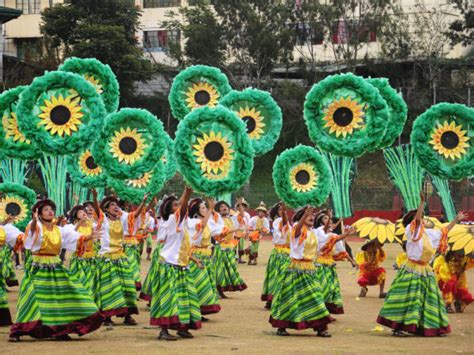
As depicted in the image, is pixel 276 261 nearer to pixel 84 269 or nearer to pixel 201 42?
pixel 84 269

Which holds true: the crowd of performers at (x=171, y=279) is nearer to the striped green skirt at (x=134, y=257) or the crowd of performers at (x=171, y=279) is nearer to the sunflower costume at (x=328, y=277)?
the sunflower costume at (x=328, y=277)

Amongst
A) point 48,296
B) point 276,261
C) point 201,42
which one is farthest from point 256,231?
point 201,42

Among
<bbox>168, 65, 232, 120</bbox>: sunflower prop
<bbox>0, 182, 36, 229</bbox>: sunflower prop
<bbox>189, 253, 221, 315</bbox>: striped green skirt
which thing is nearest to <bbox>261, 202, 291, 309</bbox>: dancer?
<bbox>189, 253, 221, 315</bbox>: striped green skirt

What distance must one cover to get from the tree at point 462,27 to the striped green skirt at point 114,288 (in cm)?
3249

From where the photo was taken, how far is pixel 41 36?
174 ft

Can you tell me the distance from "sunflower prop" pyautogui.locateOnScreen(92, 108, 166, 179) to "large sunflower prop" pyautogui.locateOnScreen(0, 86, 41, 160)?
151 centimetres

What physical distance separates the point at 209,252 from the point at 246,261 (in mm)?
12678

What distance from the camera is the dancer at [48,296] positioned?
1273 cm

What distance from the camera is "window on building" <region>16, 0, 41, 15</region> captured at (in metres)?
53.7

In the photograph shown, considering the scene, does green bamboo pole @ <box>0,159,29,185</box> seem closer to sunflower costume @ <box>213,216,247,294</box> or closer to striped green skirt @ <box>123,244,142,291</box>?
sunflower costume @ <box>213,216,247,294</box>

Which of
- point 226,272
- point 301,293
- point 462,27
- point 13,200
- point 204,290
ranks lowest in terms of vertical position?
point 226,272

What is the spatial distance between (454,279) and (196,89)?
842 cm

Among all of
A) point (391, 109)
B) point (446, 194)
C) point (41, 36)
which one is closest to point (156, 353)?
point (391, 109)

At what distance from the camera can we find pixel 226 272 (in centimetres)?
1923
